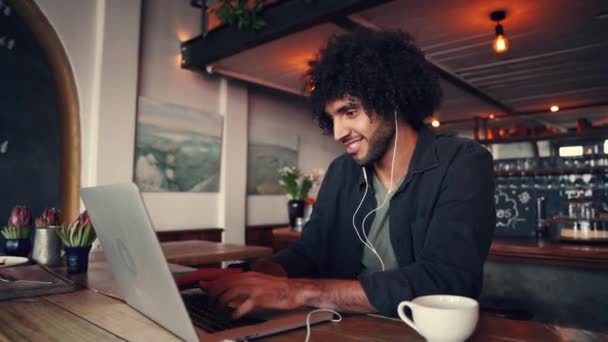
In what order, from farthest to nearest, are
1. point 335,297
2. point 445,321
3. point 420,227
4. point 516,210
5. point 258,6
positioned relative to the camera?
point 258,6 < point 516,210 < point 420,227 < point 335,297 < point 445,321

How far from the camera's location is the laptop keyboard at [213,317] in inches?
31.5

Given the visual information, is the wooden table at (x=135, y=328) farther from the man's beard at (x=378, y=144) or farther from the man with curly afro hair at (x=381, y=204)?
the man's beard at (x=378, y=144)

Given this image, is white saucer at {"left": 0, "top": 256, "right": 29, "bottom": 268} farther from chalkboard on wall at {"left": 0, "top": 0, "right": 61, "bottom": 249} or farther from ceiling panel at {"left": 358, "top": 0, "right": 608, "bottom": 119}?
ceiling panel at {"left": 358, "top": 0, "right": 608, "bottom": 119}

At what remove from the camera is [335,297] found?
36.7 inches

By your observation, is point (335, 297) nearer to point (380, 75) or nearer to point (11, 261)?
point (380, 75)

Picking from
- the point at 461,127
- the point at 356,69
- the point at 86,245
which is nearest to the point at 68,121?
the point at 86,245

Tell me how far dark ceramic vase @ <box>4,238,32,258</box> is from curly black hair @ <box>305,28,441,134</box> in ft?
4.19

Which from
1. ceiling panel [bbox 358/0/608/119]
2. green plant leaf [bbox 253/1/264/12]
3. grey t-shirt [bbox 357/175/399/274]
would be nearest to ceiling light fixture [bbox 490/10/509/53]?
ceiling panel [bbox 358/0/608/119]

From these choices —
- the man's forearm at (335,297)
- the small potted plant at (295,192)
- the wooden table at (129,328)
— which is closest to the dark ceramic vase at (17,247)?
the wooden table at (129,328)

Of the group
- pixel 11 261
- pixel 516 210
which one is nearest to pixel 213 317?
pixel 11 261

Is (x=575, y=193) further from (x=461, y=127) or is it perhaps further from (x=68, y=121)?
(x=461, y=127)

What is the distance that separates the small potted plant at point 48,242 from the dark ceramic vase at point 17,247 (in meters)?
0.06

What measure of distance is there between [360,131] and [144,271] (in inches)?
37.7

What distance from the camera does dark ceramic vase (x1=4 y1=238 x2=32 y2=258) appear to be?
62.3 inches
